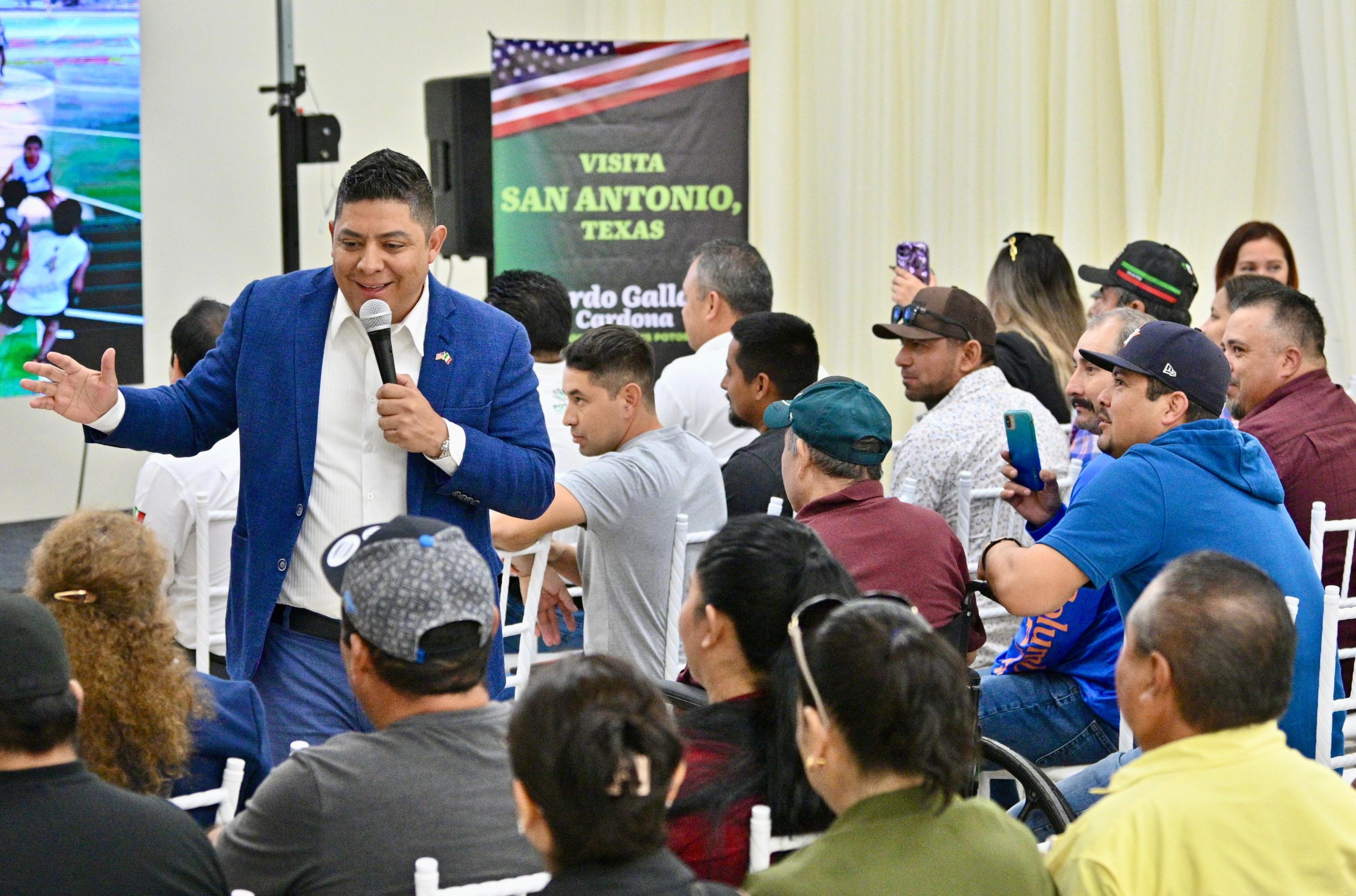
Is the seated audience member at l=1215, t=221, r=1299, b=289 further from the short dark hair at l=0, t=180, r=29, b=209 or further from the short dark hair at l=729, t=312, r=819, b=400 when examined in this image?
the short dark hair at l=0, t=180, r=29, b=209

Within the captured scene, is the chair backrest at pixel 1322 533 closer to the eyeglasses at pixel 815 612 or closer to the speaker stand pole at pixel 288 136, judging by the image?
the eyeglasses at pixel 815 612

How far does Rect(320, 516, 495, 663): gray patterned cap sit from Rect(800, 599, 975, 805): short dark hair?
361 millimetres

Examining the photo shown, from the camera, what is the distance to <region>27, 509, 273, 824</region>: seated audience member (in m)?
1.67

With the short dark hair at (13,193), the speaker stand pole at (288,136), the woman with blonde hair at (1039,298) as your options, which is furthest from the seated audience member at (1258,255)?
Answer: the short dark hair at (13,193)

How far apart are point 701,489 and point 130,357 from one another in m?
3.75

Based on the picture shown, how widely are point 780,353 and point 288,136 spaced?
Answer: 2854 millimetres

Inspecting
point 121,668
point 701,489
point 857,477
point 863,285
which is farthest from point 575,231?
point 121,668

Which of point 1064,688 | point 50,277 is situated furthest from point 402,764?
point 50,277

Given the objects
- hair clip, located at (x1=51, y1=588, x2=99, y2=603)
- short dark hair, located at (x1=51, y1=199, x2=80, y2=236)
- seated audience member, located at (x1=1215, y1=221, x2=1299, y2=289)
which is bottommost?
hair clip, located at (x1=51, y1=588, x2=99, y2=603)

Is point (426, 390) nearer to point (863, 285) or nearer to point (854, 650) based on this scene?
point (854, 650)

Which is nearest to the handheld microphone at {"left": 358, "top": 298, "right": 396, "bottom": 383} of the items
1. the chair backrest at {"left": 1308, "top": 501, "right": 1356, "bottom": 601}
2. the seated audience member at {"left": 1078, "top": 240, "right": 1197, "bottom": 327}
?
the chair backrest at {"left": 1308, "top": 501, "right": 1356, "bottom": 601}

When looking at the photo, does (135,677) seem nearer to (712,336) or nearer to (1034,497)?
(1034,497)

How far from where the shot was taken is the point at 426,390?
2.23 m

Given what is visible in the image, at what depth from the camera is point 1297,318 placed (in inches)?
133
